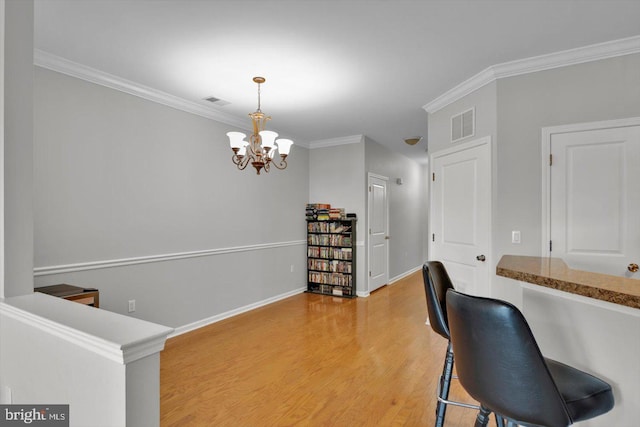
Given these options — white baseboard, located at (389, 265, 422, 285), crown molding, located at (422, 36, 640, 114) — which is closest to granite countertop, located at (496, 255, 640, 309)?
crown molding, located at (422, 36, 640, 114)

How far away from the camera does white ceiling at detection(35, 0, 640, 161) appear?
2.17 m

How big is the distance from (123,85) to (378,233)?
4355 mm

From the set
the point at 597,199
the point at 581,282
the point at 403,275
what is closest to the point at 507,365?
the point at 581,282

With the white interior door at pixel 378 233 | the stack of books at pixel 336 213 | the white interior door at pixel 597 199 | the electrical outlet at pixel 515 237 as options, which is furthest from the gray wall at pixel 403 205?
the white interior door at pixel 597 199

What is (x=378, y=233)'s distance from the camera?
6.01 m

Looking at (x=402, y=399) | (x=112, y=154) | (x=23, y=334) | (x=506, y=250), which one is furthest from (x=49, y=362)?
(x=506, y=250)

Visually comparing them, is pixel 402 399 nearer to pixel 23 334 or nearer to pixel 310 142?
pixel 23 334

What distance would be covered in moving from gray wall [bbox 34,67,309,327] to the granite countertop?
3.27 meters

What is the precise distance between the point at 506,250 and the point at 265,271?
3.23 metres

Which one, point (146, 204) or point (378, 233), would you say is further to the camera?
point (378, 233)

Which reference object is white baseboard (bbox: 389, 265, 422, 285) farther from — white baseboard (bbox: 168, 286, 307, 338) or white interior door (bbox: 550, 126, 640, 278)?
white interior door (bbox: 550, 126, 640, 278)

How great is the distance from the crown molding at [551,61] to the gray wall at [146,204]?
3.00m

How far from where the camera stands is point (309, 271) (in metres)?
5.91

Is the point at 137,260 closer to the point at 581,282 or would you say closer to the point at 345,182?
the point at 345,182
